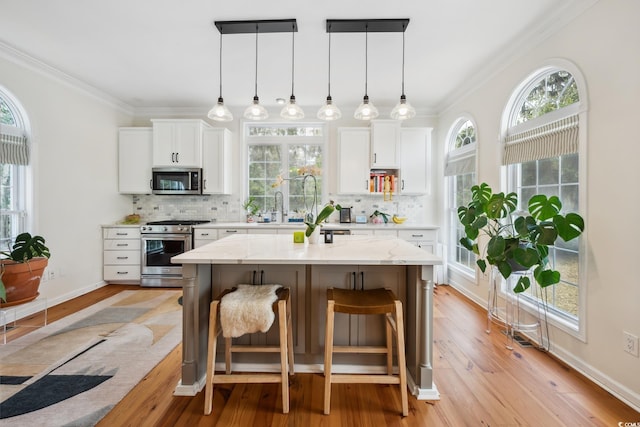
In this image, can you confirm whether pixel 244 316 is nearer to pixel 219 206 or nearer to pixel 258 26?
pixel 258 26

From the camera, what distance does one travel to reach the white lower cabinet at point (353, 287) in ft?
6.69

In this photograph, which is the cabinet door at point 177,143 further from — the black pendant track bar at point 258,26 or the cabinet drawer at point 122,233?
the black pendant track bar at point 258,26

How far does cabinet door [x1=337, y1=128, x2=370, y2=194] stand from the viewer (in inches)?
173

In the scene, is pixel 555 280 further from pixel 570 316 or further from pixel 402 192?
pixel 402 192

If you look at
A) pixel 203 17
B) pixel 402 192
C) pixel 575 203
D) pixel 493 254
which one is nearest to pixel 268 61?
pixel 203 17

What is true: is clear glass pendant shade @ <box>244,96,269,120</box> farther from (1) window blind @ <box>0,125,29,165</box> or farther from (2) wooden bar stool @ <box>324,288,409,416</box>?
(1) window blind @ <box>0,125,29,165</box>

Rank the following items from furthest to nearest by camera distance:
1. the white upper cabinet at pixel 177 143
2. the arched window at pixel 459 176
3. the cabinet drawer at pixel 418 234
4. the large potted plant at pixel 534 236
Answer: the white upper cabinet at pixel 177 143, the cabinet drawer at pixel 418 234, the arched window at pixel 459 176, the large potted plant at pixel 534 236

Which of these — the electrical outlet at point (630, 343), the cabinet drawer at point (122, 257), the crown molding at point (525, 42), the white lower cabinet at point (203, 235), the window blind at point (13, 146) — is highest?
the crown molding at point (525, 42)

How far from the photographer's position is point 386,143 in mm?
4328

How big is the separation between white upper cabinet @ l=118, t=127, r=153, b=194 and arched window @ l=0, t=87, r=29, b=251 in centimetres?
127

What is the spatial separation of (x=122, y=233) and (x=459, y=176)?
489cm

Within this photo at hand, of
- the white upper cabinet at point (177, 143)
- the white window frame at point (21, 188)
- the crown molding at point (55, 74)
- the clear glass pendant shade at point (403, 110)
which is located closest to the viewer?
the clear glass pendant shade at point (403, 110)

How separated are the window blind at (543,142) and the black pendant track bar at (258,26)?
7.61ft

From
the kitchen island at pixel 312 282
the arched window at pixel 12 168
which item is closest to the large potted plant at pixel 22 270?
the arched window at pixel 12 168
